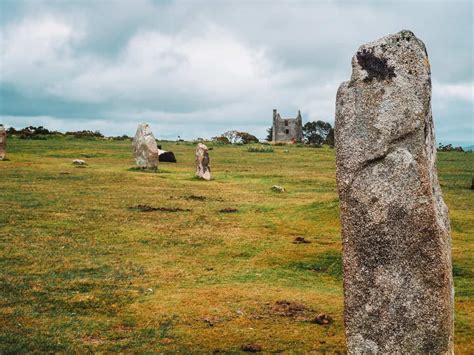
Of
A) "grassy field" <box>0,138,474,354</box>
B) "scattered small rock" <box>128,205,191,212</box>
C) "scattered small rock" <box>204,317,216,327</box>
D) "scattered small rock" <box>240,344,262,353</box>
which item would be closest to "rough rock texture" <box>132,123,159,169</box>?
"grassy field" <box>0,138,474,354</box>

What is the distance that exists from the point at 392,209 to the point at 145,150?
3041cm

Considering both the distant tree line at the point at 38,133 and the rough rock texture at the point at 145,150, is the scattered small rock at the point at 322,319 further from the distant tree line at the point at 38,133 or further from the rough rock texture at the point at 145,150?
the distant tree line at the point at 38,133

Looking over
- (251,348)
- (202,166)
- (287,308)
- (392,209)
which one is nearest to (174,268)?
(287,308)

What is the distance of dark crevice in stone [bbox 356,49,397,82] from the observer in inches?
283

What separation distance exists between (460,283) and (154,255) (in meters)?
7.59

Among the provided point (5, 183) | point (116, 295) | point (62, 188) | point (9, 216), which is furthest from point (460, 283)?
point (5, 183)

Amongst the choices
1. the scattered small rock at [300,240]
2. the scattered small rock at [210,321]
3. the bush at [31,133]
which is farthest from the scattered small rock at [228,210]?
the bush at [31,133]

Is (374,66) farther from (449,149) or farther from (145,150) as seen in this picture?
(449,149)

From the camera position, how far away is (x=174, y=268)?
13875 mm

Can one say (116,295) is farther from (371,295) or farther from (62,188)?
(62,188)

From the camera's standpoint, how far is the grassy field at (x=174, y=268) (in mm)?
9578

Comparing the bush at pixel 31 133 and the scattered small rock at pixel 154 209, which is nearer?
the scattered small rock at pixel 154 209

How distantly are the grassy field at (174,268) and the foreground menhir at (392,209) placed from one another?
2.08 meters

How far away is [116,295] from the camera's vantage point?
11680mm
